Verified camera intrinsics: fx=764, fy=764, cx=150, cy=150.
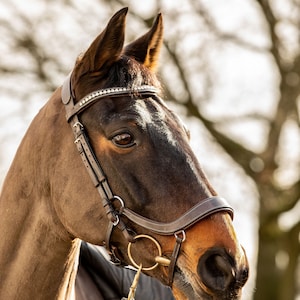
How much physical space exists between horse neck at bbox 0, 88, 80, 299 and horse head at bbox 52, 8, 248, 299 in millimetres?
124

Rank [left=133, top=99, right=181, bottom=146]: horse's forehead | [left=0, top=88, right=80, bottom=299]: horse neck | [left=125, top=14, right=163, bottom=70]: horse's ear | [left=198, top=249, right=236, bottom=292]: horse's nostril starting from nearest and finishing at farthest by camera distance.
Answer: [left=198, top=249, right=236, bottom=292]: horse's nostril, [left=133, top=99, right=181, bottom=146]: horse's forehead, [left=0, top=88, right=80, bottom=299]: horse neck, [left=125, top=14, right=163, bottom=70]: horse's ear

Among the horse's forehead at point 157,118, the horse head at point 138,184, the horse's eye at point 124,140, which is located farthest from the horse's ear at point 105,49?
the horse's eye at point 124,140

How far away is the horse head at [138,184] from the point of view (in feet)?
11.8

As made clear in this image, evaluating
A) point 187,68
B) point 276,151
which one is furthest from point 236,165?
point 187,68

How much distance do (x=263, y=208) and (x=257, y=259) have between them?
4.67 feet

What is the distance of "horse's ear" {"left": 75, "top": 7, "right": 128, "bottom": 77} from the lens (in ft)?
13.2

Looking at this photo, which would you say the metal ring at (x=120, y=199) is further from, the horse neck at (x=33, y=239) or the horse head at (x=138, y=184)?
the horse neck at (x=33, y=239)

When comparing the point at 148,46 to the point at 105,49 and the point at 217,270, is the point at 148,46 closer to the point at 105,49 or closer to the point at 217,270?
the point at 105,49

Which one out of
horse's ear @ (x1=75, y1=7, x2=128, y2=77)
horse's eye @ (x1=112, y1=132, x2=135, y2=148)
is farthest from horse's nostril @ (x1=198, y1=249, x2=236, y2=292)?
horse's ear @ (x1=75, y1=7, x2=128, y2=77)

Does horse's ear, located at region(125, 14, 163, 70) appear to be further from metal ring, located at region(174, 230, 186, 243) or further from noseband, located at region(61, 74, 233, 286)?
metal ring, located at region(174, 230, 186, 243)

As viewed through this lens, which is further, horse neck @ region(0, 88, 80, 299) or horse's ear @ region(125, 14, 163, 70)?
horse's ear @ region(125, 14, 163, 70)

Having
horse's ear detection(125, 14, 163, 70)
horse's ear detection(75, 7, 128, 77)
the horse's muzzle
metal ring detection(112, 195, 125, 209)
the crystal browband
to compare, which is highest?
horse's ear detection(125, 14, 163, 70)

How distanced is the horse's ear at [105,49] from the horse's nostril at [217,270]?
1.23 meters

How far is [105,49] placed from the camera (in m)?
4.10
